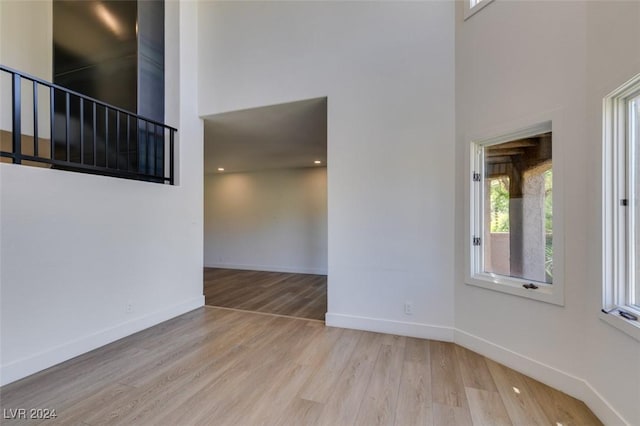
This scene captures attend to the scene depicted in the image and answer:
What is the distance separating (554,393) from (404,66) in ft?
10.0

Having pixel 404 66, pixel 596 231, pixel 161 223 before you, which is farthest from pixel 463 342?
pixel 161 223

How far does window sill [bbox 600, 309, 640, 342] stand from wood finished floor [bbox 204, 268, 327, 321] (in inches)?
98.8

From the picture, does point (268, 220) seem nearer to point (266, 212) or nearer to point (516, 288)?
point (266, 212)

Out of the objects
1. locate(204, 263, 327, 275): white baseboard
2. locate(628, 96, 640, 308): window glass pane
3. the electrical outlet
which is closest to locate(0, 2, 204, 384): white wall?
the electrical outlet

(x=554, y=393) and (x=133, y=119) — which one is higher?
(x=133, y=119)

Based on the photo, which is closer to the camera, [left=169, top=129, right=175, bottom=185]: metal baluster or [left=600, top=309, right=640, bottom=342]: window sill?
[left=600, top=309, right=640, bottom=342]: window sill

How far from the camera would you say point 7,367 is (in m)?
2.00

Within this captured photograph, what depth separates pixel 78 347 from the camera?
7.92 ft

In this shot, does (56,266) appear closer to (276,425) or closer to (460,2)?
(276,425)

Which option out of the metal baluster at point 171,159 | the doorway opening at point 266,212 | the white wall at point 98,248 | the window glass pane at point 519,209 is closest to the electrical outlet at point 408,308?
the window glass pane at point 519,209

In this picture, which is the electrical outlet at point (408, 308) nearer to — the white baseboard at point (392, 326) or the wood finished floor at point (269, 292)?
the white baseboard at point (392, 326)

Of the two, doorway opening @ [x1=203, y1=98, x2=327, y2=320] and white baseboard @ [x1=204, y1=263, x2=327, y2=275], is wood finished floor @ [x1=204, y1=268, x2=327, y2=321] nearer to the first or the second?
doorway opening @ [x1=203, y1=98, x2=327, y2=320]

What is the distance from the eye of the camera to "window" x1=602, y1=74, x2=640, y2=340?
1.63 metres

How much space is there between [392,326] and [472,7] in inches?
127
